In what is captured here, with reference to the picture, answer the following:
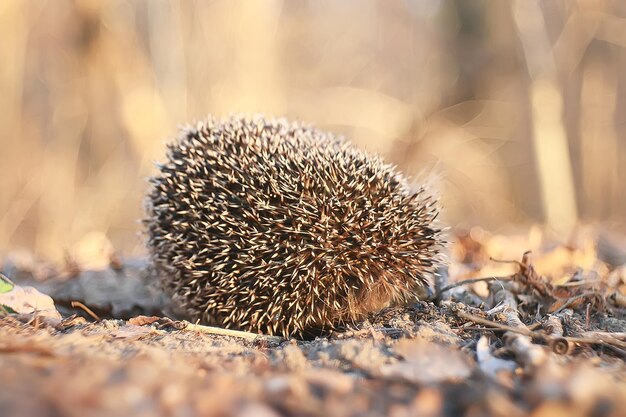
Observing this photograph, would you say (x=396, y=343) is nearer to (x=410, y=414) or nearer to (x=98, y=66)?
(x=410, y=414)

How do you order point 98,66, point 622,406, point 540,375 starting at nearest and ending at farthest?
point 622,406, point 540,375, point 98,66

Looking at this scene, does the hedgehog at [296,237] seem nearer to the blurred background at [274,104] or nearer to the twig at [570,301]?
the twig at [570,301]

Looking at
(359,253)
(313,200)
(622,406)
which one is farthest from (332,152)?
(622,406)

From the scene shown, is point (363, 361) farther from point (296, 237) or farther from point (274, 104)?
point (274, 104)

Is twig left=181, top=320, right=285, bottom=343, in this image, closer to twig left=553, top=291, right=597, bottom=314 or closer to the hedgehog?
the hedgehog

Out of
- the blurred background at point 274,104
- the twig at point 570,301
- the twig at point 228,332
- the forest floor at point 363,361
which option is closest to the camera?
the forest floor at point 363,361

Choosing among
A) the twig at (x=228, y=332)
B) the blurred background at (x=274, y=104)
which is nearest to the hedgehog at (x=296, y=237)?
the twig at (x=228, y=332)

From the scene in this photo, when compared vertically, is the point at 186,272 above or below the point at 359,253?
below
